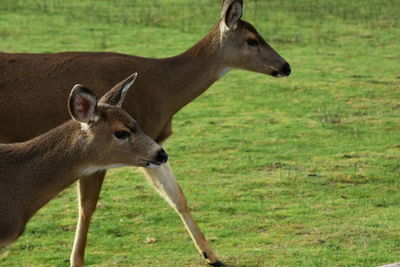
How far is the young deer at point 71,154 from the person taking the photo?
823 centimetres

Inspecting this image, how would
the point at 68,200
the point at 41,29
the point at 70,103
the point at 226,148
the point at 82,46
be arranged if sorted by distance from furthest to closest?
the point at 41,29 < the point at 82,46 < the point at 226,148 < the point at 68,200 < the point at 70,103

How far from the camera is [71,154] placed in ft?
27.4

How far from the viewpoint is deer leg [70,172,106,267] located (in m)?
9.84

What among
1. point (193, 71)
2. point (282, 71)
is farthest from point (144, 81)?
point (282, 71)

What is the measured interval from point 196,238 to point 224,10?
8.63 feet

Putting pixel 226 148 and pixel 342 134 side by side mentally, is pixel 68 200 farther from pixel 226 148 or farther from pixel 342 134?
pixel 342 134

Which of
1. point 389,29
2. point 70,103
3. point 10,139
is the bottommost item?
point 389,29

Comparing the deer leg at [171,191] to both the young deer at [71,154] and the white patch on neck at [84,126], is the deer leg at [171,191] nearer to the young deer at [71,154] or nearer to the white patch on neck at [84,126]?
the young deer at [71,154]

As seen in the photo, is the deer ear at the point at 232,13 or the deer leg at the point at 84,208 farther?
the deer ear at the point at 232,13

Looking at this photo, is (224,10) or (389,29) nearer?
(224,10)

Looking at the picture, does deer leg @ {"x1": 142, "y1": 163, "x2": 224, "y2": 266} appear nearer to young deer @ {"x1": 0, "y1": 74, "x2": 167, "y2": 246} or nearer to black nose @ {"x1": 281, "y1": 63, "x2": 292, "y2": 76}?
black nose @ {"x1": 281, "y1": 63, "x2": 292, "y2": 76}

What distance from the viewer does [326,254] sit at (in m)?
10.2

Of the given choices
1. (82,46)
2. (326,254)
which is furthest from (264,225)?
(82,46)

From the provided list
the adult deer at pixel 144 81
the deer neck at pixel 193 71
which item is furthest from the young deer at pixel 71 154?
the deer neck at pixel 193 71
